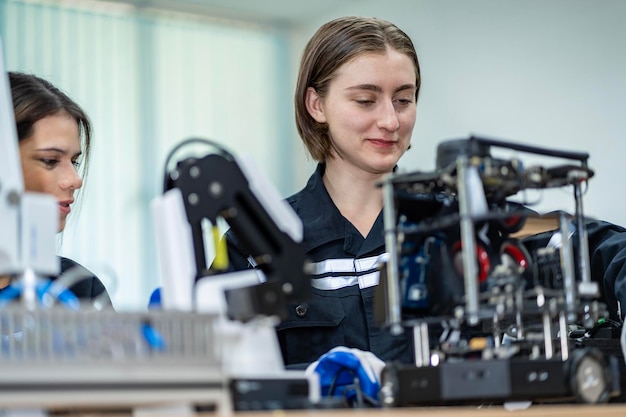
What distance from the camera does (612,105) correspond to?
331 centimetres

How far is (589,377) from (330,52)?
43.1 inches

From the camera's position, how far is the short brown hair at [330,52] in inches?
84.4

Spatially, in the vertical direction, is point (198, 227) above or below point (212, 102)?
below

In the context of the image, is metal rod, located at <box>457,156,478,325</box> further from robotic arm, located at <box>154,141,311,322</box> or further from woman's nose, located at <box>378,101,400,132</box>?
woman's nose, located at <box>378,101,400,132</box>

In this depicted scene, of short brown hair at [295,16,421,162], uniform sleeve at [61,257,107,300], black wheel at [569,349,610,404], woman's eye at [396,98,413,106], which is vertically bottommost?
black wheel at [569,349,610,404]

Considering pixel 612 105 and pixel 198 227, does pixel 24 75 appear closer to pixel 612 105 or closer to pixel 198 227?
pixel 198 227

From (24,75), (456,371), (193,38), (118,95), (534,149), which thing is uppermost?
(193,38)

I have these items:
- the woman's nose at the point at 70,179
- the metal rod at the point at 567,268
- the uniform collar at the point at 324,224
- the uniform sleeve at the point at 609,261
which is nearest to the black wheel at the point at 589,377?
the metal rod at the point at 567,268

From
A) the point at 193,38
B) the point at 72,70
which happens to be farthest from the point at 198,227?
the point at 193,38

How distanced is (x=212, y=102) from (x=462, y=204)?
383cm

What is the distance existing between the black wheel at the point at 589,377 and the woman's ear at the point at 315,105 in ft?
3.46

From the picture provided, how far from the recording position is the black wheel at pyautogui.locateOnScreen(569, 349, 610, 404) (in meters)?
1.26

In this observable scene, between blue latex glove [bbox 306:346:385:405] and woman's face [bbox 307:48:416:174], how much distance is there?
0.70 metres

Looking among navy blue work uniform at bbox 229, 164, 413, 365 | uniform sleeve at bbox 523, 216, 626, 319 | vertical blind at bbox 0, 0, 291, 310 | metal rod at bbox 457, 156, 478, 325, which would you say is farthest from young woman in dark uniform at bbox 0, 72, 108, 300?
vertical blind at bbox 0, 0, 291, 310
